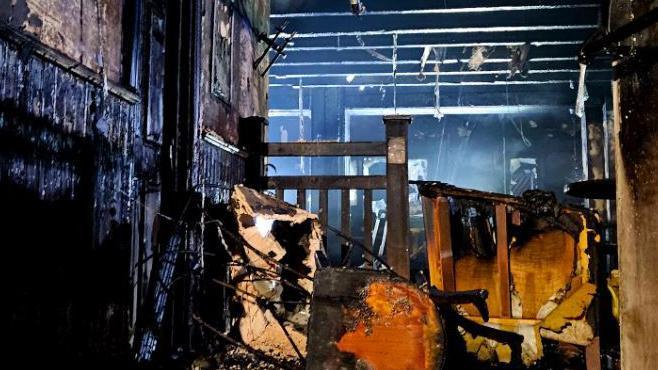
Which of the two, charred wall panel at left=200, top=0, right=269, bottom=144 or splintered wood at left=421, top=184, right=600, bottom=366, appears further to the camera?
charred wall panel at left=200, top=0, right=269, bottom=144

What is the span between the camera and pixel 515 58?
1341 centimetres

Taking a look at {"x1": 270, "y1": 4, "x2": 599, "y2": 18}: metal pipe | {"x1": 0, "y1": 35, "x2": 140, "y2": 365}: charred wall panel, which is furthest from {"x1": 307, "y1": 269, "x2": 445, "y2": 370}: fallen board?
{"x1": 270, "y1": 4, "x2": 599, "y2": 18}: metal pipe

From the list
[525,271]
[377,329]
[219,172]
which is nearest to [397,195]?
[525,271]

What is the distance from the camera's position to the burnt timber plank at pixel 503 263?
5.41 meters

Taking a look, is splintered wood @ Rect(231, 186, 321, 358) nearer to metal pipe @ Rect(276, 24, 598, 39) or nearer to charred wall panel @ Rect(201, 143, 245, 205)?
charred wall panel @ Rect(201, 143, 245, 205)

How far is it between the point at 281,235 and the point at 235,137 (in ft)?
7.26

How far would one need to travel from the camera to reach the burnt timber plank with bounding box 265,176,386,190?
712 cm

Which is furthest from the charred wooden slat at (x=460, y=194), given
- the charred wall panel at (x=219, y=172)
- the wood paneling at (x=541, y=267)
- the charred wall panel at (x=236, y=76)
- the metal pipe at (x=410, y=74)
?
the metal pipe at (x=410, y=74)

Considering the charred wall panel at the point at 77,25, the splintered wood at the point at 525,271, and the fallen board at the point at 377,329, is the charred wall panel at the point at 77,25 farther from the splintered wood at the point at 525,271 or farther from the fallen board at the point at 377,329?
the splintered wood at the point at 525,271

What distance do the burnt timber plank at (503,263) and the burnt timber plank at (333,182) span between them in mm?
2082

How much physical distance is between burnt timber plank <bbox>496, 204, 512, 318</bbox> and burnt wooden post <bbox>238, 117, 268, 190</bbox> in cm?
408

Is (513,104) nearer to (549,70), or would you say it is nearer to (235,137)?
(549,70)

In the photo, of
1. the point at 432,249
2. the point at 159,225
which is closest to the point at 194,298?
the point at 159,225

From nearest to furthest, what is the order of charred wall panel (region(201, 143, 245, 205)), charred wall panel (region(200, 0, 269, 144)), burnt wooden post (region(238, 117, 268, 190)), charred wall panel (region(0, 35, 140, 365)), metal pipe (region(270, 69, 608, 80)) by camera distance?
charred wall panel (region(0, 35, 140, 365)) → charred wall panel (region(201, 143, 245, 205)) → charred wall panel (region(200, 0, 269, 144)) → burnt wooden post (region(238, 117, 268, 190)) → metal pipe (region(270, 69, 608, 80))
